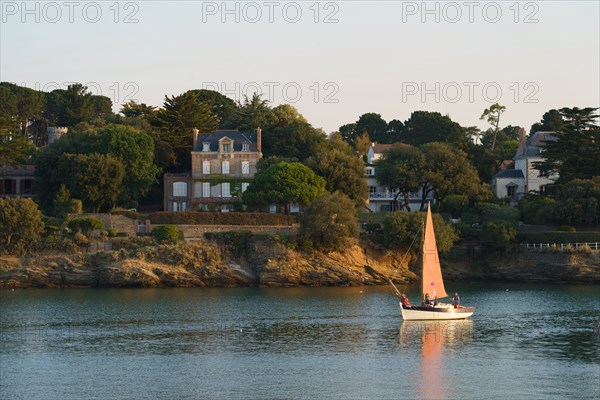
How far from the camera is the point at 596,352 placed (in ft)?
190

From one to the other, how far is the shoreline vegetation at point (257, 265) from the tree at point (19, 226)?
126 cm

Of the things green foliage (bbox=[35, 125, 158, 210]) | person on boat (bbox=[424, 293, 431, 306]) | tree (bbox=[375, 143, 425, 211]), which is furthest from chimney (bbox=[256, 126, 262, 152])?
person on boat (bbox=[424, 293, 431, 306])

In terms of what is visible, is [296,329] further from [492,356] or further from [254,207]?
[254,207]

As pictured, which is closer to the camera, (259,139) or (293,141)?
(259,139)

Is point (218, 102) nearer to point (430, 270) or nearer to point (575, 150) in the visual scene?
point (575, 150)

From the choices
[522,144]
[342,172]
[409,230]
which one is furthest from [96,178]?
[522,144]

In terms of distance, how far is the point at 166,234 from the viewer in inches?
3708

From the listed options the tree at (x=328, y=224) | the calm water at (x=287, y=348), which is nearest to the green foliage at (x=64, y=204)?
the calm water at (x=287, y=348)

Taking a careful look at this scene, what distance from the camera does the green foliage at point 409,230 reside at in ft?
313

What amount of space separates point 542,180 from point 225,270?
1523 inches

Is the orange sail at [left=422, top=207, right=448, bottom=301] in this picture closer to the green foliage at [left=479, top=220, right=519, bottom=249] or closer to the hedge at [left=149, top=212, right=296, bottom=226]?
the green foliage at [left=479, top=220, right=519, bottom=249]

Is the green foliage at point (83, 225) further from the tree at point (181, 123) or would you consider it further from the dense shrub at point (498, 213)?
the dense shrub at point (498, 213)

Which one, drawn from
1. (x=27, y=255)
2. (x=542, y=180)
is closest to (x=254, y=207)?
(x=27, y=255)

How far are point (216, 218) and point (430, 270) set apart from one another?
30.6 meters
